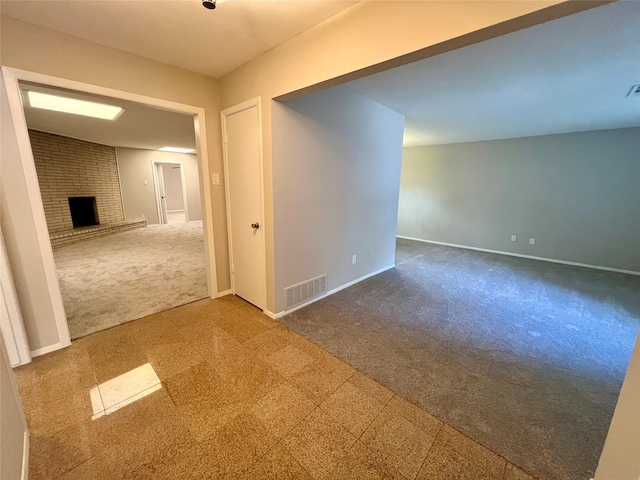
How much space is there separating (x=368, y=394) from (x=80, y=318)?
2889mm

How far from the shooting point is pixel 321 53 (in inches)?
71.7

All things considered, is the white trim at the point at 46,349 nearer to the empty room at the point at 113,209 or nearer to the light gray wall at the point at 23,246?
the light gray wall at the point at 23,246

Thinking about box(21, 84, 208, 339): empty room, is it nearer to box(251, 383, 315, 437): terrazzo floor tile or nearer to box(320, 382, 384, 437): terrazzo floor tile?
box(251, 383, 315, 437): terrazzo floor tile

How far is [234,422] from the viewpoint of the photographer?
58.1 inches

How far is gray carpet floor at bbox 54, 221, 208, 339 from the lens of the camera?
2.70 m

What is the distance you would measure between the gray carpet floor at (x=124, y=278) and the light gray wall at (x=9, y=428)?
120 centimetres

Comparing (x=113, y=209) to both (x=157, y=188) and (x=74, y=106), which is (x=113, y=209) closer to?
(x=157, y=188)

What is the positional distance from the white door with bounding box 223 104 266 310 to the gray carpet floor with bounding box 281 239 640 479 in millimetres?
653

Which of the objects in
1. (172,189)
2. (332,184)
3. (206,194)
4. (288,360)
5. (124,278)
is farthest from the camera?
(172,189)

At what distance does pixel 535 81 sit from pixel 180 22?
3.14 m

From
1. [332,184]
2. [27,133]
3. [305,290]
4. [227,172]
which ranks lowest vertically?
[305,290]

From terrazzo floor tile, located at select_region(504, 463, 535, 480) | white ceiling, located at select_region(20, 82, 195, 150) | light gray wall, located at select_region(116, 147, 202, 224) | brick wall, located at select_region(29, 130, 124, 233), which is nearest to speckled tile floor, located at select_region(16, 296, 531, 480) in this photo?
terrazzo floor tile, located at select_region(504, 463, 535, 480)

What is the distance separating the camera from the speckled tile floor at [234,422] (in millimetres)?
1241

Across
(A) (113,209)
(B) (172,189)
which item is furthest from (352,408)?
(B) (172,189)
